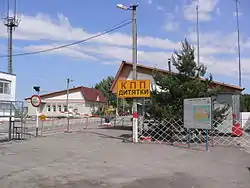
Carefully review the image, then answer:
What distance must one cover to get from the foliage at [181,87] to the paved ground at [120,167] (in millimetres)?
3171

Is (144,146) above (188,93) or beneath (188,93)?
beneath

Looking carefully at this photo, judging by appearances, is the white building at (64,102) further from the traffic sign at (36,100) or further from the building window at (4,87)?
the traffic sign at (36,100)

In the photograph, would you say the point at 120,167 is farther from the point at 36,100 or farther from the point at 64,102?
the point at 64,102

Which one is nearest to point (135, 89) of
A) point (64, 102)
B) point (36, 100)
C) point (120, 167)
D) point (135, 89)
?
point (135, 89)

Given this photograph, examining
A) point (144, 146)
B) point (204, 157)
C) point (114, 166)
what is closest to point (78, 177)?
point (114, 166)

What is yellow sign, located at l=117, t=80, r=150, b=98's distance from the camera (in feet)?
66.9

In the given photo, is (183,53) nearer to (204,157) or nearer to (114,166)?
(204,157)

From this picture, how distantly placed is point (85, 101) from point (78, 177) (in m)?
69.5

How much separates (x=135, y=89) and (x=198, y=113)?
428 centimetres

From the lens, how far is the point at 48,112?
79.1 m

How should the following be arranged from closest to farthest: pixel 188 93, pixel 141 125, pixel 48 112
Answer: pixel 188 93 → pixel 141 125 → pixel 48 112

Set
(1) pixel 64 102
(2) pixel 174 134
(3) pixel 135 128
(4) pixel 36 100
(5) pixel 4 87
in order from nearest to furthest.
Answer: (3) pixel 135 128 < (2) pixel 174 134 < (4) pixel 36 100 < (5) pixel 4 87 < (1) pixel 64 102

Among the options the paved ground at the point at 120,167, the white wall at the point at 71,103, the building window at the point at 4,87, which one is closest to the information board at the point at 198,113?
the paved ground at the point at 120,167

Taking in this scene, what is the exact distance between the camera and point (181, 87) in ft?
67.3
